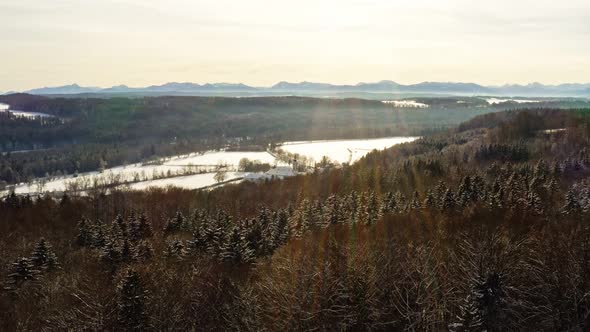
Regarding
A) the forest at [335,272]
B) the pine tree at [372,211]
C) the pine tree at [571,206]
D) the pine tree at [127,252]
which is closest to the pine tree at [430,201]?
the forest at [335,272]

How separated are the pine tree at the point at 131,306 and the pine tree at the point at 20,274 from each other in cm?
1434

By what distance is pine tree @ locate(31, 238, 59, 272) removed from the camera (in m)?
38.3

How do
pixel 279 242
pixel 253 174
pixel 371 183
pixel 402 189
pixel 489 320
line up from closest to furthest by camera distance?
1. pixel 489 320
2. pixel 279 242
3. pixel 402 189
4. pixel 371 183
5. pixel 253 174

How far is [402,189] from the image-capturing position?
277 feet

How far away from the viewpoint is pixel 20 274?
3406 centimetres

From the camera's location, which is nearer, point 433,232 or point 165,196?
point 433,232

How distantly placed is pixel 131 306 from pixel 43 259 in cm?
2022

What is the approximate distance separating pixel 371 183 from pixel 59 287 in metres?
70.1

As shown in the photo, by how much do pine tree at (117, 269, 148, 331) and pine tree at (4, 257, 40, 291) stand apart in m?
14.3

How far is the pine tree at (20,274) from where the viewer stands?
33.6 meters

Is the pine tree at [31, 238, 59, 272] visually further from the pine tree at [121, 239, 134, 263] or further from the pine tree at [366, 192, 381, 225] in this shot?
the pine tree at [366, 192, 381, 225]

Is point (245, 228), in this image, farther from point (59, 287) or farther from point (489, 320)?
point (489, 320)

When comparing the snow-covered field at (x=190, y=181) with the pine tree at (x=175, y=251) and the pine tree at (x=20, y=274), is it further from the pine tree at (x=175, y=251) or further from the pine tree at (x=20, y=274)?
the pine tree at (x=20, y=274)

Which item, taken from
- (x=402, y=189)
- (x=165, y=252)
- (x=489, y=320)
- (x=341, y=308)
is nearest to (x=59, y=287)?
(x=165, y=252)
